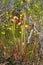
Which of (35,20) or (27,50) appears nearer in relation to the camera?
(27,50)

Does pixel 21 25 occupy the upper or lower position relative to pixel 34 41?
upper

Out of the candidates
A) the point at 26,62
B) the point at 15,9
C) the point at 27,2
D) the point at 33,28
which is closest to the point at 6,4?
the point at 15,9

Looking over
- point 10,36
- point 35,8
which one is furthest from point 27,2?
point 10,36

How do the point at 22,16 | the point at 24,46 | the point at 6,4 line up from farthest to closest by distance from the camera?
the point at 6,4
the point at 22,16
the point at 24,46

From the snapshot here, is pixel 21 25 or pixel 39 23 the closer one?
pixel 21 25

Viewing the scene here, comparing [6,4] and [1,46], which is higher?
[6,4]

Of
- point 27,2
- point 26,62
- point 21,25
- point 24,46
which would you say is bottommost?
point 26,62

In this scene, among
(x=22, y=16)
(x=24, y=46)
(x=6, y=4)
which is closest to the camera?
(x=24, y=46)

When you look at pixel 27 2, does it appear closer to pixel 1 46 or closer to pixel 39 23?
pixel 39 23

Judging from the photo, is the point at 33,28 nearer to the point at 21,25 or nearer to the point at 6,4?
the point at 21,25
